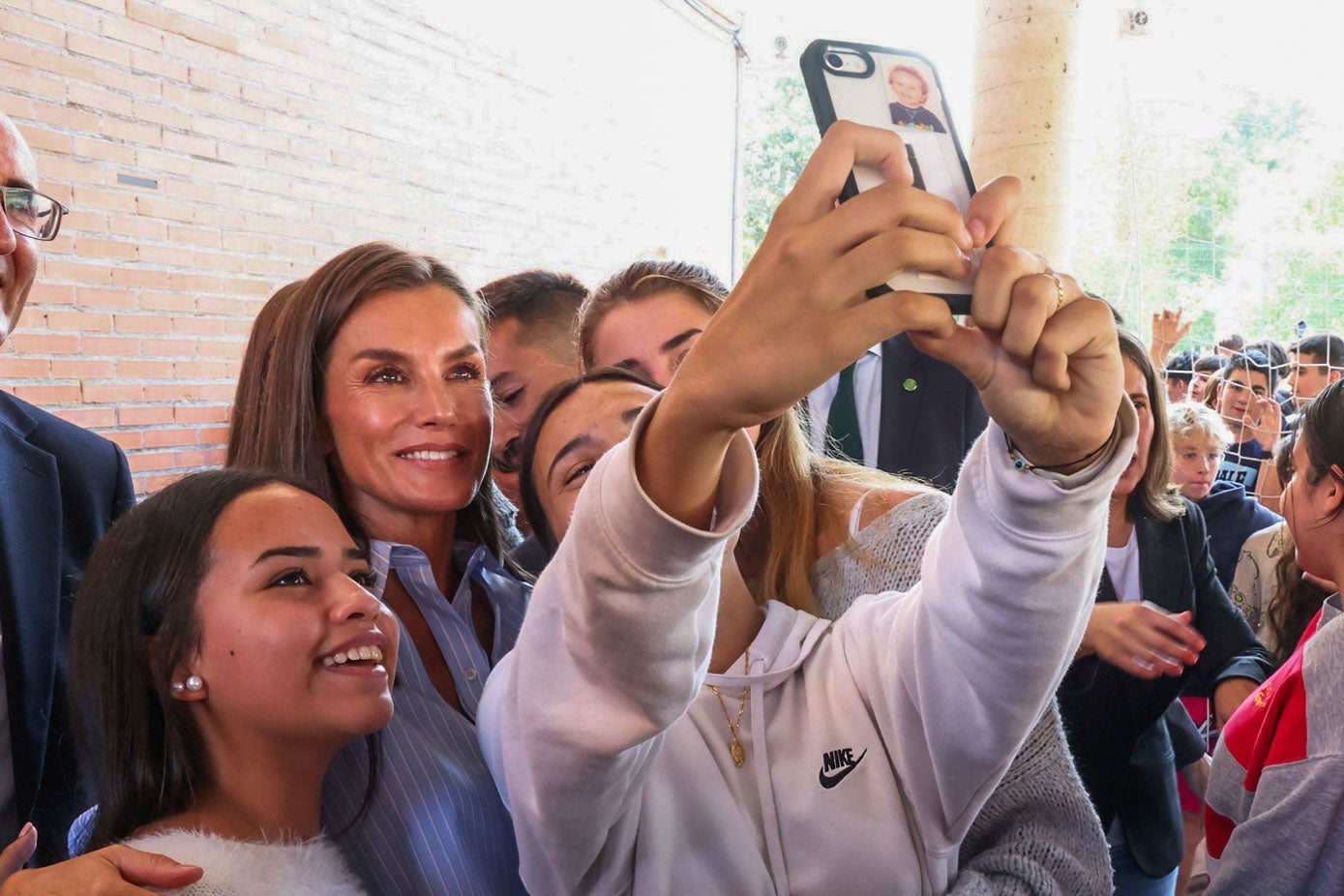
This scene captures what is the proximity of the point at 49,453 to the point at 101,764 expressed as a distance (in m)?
0.81

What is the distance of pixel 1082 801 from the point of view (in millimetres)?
1347

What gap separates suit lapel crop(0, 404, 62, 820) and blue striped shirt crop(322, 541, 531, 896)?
602 mm

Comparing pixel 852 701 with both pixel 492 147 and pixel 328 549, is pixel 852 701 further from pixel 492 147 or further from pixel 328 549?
pixel 492 147

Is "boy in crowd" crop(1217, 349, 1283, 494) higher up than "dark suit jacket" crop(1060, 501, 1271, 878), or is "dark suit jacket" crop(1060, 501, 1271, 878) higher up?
"boy in crowd" crop(1217, 349, 1283, 494)

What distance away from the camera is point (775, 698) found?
135 centimetres

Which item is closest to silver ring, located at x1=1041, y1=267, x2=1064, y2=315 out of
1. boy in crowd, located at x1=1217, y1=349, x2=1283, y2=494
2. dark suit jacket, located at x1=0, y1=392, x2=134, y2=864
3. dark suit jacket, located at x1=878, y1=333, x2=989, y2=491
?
dark suit jacket, located at x1=0, y1=392, x2=134, y2=864

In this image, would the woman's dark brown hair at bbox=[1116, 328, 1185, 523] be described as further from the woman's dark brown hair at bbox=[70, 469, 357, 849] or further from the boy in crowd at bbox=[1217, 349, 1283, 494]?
the boy in crowd at bbox=[1217, 349, 1283, 494]

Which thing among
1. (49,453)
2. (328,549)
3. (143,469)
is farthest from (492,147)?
(328,549)

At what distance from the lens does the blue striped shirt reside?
1.55 m

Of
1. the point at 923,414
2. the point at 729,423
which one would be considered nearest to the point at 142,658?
the point at 729,423

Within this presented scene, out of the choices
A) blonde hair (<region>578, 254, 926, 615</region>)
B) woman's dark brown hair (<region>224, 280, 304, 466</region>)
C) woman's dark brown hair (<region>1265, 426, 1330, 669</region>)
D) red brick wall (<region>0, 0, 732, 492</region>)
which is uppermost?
red brick wall (<region>0, 0, 732, 492</region>)

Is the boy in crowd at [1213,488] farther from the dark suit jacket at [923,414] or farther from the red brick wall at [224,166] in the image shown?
the red brick wall at [224,166]

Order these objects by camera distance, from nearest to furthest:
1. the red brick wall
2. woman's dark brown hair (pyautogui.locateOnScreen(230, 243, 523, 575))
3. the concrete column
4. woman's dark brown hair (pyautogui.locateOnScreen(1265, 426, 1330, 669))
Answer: woman's dark brown hair (pyautogui.locateOnScreen(230, 243, 523, 575)) → woman's dark brown hair (pyautogui.locateOnScreen(1265, 426, 1330, 669)) → the red brick wall → the concrete column

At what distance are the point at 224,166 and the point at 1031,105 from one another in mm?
3744
